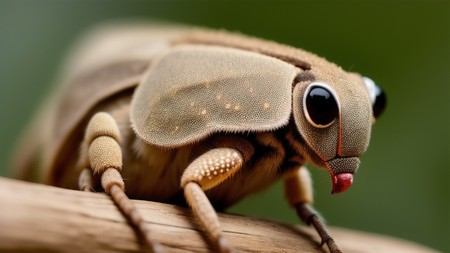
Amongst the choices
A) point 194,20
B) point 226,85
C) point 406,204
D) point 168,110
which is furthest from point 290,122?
point 194,20

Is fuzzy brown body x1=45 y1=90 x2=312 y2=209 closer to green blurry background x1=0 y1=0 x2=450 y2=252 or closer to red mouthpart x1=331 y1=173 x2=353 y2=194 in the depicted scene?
red mouthpart x1=331 y1=173 x2=353 y2=194

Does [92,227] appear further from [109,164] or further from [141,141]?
[141,141]

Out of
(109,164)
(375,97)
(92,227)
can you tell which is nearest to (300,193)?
A: (375,97)

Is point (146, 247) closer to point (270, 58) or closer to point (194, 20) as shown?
point (270, 58)

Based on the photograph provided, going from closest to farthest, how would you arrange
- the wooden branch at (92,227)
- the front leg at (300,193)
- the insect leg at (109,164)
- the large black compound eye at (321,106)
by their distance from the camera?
1. the wooden branch at (92,227)
2. the insect leg at (109,164)
3. the large black compound eye at (321,106)
4. the front leg at (300,193)

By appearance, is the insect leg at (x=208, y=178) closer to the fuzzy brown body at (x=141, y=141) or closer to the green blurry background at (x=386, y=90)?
the fuzzy brown body at (x=141, y=141)

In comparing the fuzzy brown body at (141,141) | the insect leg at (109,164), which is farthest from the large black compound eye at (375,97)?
the insect leg at (109,164)

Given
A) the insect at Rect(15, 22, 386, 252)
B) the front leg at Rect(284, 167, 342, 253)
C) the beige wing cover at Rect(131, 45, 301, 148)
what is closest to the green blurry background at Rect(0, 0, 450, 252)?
the front leg at Rect(284, 167, 342, 253)
